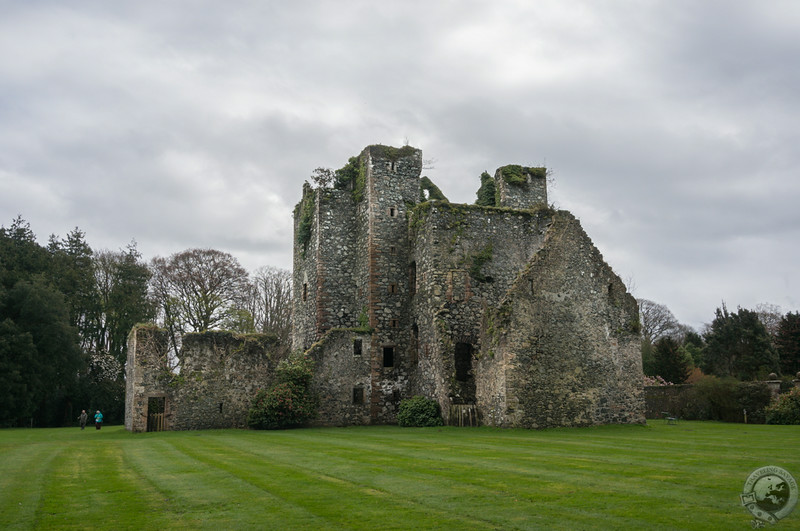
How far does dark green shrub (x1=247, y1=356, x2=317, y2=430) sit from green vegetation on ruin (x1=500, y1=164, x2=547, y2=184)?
40.8 ft

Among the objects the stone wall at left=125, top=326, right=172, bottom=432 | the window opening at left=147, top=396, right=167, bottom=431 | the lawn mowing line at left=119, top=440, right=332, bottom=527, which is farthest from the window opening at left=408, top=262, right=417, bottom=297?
the lawn mowing line at left=119, top=440, right=332, bottom=527

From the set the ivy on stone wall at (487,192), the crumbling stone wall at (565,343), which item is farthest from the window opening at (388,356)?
the ivy on stone wall at (487,192)

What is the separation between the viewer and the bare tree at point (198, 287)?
41.2 meters

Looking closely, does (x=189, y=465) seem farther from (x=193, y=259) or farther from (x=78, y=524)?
(x=193, y=259)

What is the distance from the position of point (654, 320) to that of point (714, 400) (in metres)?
34.5

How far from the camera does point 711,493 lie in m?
7.75

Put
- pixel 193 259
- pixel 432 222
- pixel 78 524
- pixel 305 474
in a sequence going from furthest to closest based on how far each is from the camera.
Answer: pixel 193 259
pixel 432 222
pixel 305 474
pixel 78 524

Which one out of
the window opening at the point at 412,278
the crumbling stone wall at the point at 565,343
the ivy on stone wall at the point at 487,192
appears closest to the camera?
the crumbling stone wall at the point at 565,343

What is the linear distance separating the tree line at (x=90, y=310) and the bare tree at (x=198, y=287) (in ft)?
0.22

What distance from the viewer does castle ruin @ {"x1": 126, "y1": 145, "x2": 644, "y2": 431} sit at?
20953 millimetres

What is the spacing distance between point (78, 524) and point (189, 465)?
5229 mm

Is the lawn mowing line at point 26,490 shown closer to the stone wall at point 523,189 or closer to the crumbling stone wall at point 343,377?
the crumbling stone wall at point 343,377

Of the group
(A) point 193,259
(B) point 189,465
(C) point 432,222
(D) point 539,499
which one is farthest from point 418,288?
(A) point 193,259

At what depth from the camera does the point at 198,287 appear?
140 ft
